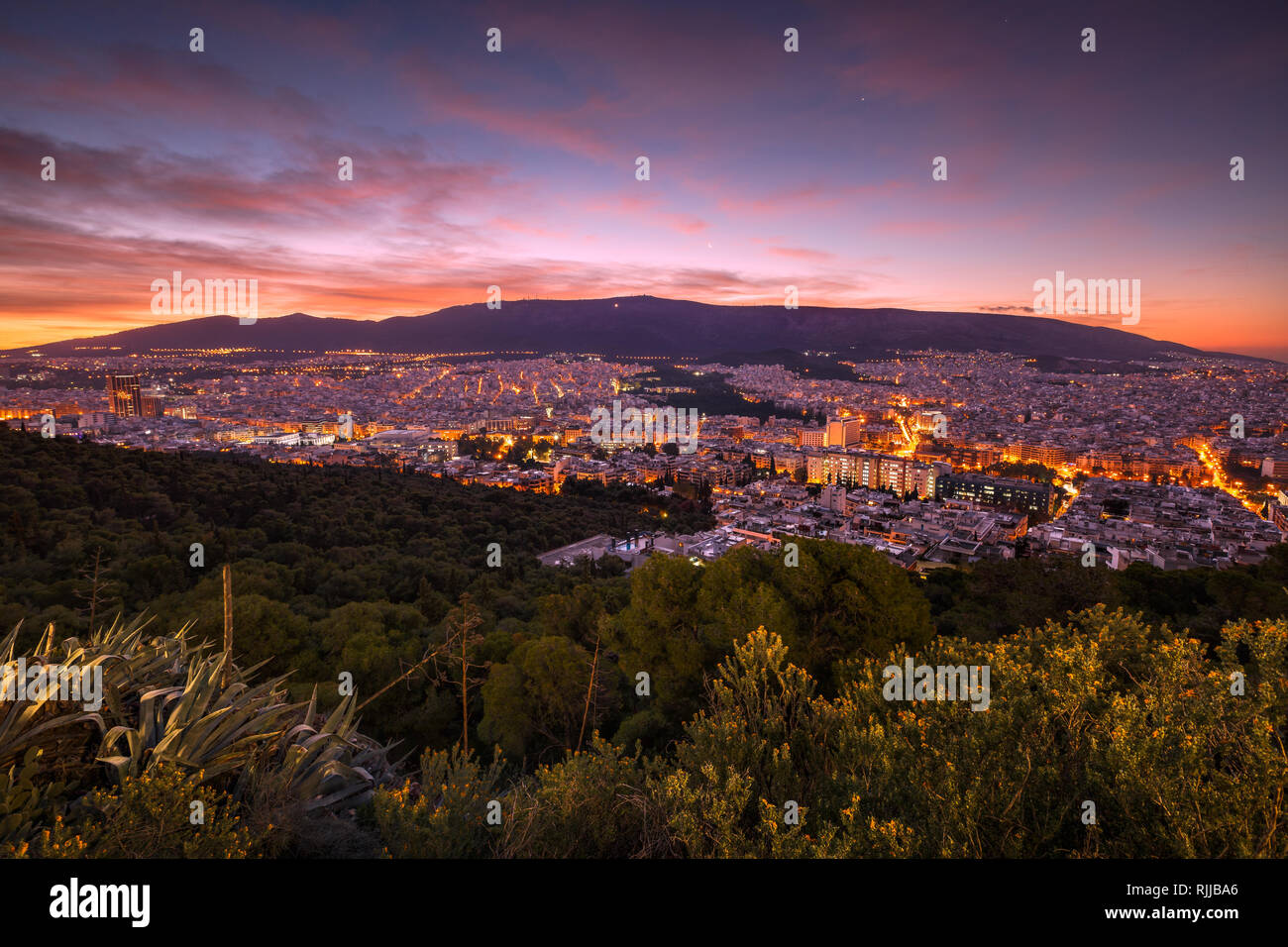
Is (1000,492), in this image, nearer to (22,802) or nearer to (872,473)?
(872,473)

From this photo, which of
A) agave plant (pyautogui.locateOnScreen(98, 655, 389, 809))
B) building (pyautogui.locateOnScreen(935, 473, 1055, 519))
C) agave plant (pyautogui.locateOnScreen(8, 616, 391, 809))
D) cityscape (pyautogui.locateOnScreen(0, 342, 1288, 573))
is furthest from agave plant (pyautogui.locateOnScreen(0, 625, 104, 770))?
building (pyautogui.locateOnScreen(935, 473, 1055, 519))

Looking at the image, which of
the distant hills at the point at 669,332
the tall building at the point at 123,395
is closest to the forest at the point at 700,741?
the tall building at the point at 123,395

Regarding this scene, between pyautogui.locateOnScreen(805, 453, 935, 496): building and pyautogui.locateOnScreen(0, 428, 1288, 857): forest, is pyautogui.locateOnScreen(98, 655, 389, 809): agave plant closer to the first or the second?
pyautogui.locateOnScreen(0, 428, 1288, 857): forest

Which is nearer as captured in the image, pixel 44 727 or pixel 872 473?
pixel 44 727

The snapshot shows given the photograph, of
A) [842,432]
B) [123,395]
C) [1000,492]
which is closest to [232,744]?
[1000,492]

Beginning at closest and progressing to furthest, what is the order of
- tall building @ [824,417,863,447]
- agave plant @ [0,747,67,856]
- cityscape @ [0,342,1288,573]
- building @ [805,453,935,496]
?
agave plant @ [0,747,67,856] < cityscape @ [0,342,1288,573] < building @ [805,453,935,496] < tall building @ [824,417,863,447]

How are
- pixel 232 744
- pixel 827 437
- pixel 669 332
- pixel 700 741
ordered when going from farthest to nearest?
pixel 669 332, pixel 827 437, pixel 700 741, pixel 232 744

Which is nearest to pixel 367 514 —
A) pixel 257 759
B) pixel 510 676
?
pixel 510 676
